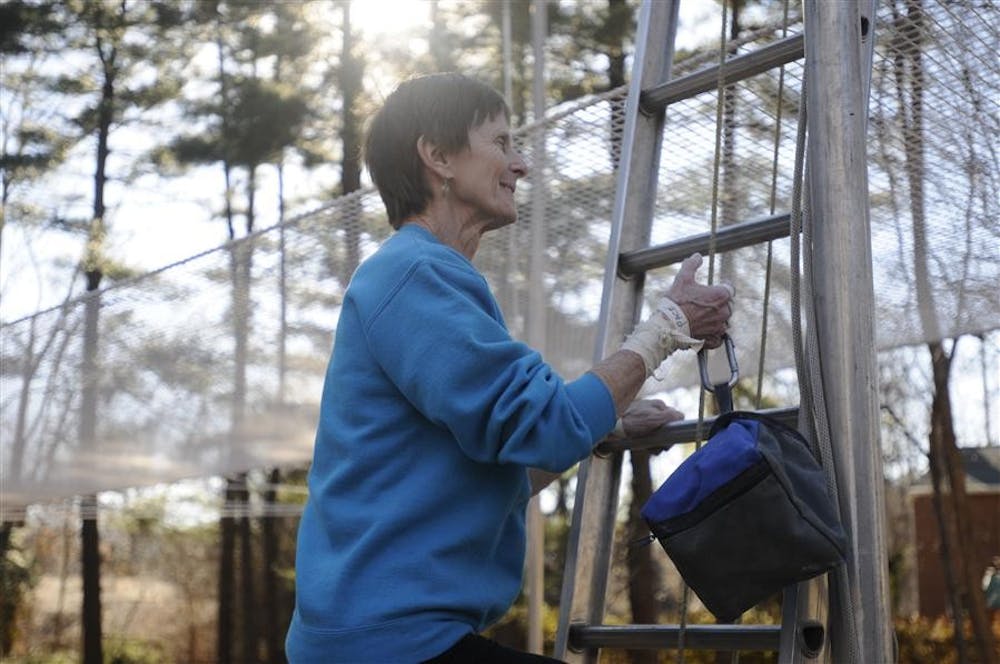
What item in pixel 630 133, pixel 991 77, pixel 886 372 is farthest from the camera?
pixel 886 372

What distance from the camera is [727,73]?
1940 millimetres

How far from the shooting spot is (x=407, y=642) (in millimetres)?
1516

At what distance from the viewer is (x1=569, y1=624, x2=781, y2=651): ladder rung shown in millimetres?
1674

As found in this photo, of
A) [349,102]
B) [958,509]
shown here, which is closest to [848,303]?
[958,509]

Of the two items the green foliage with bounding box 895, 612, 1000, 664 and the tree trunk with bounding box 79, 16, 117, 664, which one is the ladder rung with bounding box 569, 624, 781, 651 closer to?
the green foliage with bounding box 895, 612, 1000, 664

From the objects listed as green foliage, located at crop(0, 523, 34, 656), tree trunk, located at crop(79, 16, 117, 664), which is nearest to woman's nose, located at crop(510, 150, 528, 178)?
tree trunk, located at crop(79, 16, 117, 664)

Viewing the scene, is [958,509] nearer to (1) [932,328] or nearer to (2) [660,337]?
(1) [932,328]

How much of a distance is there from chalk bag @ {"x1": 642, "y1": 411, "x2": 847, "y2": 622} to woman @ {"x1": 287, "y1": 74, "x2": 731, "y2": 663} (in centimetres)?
13

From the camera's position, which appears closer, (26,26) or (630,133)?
(630,133)

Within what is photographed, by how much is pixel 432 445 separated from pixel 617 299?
571mm

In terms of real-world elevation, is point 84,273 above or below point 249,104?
below

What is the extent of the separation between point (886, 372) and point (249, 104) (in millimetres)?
6612

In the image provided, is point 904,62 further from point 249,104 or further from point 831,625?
point 249,104

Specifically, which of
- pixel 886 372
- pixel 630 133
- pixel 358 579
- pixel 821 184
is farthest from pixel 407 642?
pixel 886 372
